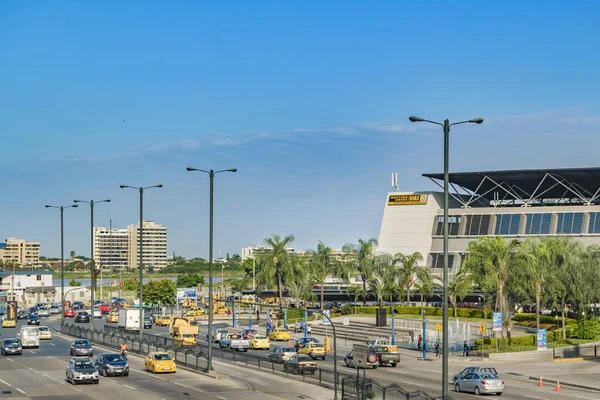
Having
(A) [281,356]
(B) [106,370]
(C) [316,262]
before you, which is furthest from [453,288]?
(B) [106,370]

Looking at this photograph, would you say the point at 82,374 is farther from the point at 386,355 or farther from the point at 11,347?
the point at 386,355

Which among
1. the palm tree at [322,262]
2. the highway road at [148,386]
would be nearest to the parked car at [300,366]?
the highway road at [148,386]

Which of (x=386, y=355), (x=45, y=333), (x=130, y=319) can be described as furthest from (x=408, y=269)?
(x=386, y=355)

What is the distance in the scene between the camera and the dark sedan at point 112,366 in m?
55.6

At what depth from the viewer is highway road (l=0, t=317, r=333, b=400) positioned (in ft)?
151

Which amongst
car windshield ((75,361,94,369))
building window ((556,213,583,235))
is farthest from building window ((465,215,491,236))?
car windshield ((75,361,94,369))

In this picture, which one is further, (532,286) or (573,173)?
(573,173)

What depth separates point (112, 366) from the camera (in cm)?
5566

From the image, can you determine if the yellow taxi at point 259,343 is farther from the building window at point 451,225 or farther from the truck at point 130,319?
the building window at point 451,225

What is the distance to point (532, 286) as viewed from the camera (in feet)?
248

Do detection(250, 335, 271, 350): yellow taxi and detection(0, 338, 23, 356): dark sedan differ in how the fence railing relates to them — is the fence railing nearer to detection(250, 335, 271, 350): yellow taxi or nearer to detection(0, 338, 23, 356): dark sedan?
detection(250, 335, 271, 350): yellow taxi

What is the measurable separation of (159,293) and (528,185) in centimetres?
7151

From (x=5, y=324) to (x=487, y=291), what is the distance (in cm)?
6163

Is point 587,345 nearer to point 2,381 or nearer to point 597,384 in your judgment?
point 597,384
